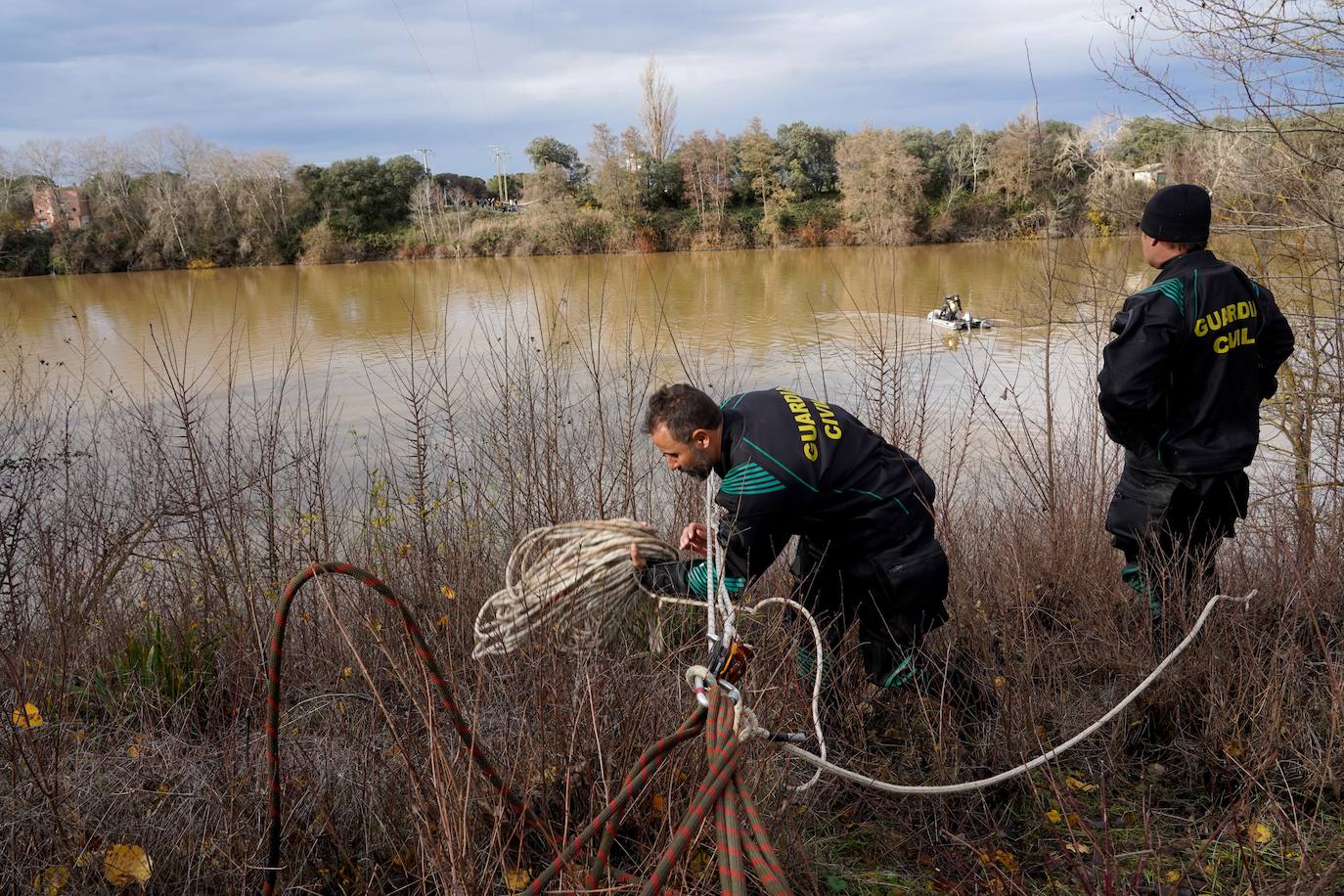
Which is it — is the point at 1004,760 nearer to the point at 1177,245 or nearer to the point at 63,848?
the point at 1177,245

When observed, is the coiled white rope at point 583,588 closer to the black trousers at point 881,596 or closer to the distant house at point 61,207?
the black trousers at point 881,596

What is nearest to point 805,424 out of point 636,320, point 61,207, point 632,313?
point 632,313

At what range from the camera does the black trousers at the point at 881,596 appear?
317cm

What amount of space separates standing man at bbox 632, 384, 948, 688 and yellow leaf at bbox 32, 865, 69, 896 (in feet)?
5.71

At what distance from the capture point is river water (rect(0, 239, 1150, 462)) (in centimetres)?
780

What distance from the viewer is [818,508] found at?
311 centimetres

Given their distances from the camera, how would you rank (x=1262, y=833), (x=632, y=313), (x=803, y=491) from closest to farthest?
(x=1262, y=833) → (x=803, y=491) → (x=632, y=313)

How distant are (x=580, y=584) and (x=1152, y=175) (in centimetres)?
912

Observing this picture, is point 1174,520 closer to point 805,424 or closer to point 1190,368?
point 1190,368

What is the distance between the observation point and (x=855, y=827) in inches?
112

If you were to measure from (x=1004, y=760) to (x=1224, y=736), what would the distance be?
70cm

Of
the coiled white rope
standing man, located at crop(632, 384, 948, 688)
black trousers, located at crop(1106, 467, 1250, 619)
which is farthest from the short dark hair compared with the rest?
black trousers, located at crop(1106, 467, 1250, 619)

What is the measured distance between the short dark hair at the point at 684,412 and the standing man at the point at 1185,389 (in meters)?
1.51

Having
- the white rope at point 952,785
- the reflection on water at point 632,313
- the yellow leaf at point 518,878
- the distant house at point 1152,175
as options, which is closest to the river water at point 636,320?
the reflection on water at point 632,313
